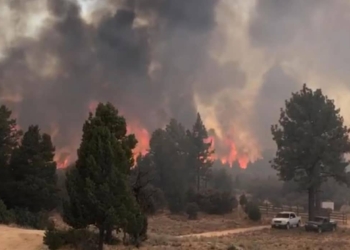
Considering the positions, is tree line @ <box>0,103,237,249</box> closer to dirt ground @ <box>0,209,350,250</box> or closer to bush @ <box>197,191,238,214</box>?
bush @ <box>197,191,238,214</box>

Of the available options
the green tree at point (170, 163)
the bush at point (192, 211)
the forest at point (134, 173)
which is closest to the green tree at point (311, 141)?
the forest at point (134, 173)

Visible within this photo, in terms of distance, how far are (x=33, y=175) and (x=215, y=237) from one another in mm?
18195

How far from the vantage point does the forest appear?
2341 cm

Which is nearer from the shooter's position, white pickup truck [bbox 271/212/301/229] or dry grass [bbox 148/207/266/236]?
dry grass [bbox 148/207/266/236]

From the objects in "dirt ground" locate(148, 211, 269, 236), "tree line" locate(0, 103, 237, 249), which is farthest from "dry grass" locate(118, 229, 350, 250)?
"dirt ground" locate(148, 211, 269, 236)

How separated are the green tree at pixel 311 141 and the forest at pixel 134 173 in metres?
0.11

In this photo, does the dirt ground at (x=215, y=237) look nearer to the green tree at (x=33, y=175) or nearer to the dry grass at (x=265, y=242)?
the dry grass at (x=265, y=242)

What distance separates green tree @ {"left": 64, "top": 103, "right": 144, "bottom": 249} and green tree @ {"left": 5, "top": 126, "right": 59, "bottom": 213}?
19.4 m

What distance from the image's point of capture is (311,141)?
167ft

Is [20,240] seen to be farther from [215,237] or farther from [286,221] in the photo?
[286,221]

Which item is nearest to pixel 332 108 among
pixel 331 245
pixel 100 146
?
pixel 331 245

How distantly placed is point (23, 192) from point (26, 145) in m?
4.62

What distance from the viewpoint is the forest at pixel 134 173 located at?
23.4m

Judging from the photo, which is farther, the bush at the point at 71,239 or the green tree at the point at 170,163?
the green tree at the point at 170,163
